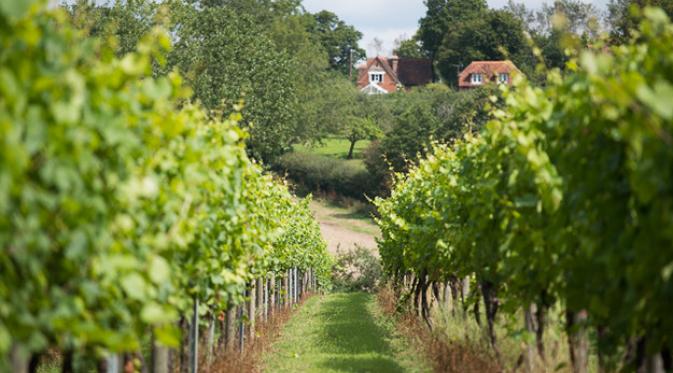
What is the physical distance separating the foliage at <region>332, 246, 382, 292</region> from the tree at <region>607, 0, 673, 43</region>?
13.8 metres

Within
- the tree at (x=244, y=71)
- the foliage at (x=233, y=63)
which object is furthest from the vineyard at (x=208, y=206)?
the tree at (x=244, y=71)

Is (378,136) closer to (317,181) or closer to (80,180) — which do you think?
(317,181)

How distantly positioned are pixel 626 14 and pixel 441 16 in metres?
67.2

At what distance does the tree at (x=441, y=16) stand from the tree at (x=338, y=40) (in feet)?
44.8

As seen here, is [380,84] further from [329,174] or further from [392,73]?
[329,174]

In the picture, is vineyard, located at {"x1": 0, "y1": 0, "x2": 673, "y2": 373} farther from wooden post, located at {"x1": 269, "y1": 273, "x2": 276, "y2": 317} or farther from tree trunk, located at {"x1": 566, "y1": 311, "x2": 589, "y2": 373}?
wooden post, located at {"x1": 269, "y1": 273, "x2": 276, "y2": 317}

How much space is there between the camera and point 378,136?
8050 cm

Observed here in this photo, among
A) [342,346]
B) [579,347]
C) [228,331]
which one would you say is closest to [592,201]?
[579,347]

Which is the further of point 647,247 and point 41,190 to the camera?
point 647,247

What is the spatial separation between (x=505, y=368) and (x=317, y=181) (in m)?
57.2

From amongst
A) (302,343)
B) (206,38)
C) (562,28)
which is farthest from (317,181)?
(562,28)

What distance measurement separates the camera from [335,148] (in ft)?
280

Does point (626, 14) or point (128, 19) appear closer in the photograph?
point (626, 14)

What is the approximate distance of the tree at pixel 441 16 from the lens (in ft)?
353
